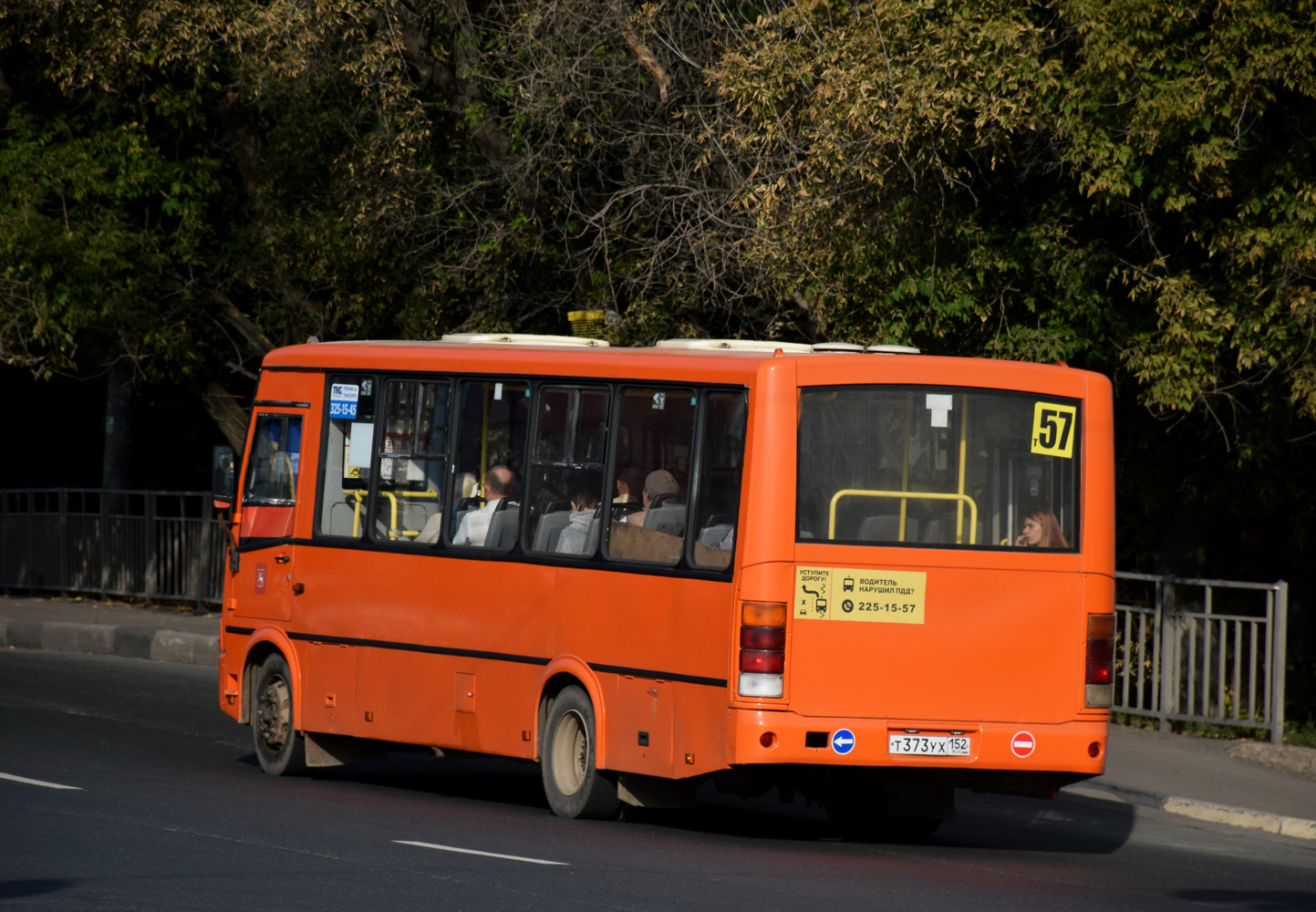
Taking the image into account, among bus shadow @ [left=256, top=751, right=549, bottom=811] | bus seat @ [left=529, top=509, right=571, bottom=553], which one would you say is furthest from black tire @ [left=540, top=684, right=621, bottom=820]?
bus seat @ [left=529, top=509, right=571, bottom=553]

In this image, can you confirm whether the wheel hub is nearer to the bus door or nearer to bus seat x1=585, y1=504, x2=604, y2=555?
the bus door

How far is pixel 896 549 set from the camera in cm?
916

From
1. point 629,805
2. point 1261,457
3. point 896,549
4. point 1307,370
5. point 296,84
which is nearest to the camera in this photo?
point 896,549

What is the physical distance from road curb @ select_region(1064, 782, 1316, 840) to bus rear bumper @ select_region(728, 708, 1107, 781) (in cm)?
248

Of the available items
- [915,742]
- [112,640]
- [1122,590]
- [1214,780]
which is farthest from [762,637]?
[112,640]

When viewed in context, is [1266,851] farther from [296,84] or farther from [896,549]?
[296,84]

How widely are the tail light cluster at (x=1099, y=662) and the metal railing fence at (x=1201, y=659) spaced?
435 cm

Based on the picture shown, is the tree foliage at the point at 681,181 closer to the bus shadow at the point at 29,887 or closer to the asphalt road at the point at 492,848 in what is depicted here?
the asphalt road at the point at 492,848

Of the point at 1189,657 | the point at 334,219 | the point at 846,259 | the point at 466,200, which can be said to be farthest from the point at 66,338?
the point at 1189,657

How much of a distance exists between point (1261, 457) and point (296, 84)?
10.0m

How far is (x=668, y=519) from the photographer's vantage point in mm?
9641

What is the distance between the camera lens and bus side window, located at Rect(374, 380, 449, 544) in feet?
36.1

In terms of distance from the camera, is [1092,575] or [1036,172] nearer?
[1092,575]

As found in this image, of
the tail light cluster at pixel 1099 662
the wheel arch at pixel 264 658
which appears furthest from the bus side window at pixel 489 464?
the tail light cluster at pixel 1099 662
